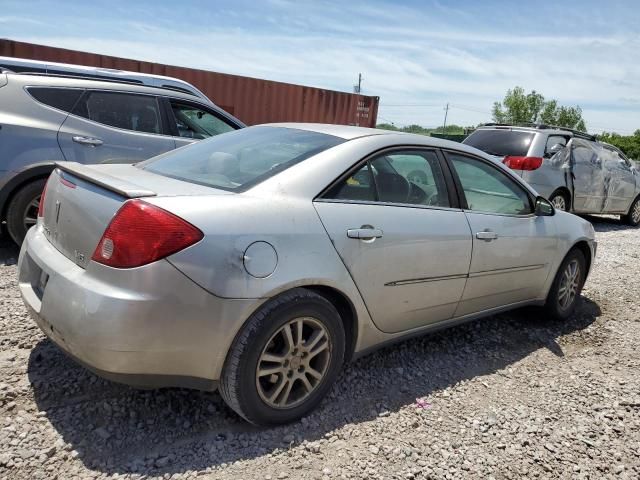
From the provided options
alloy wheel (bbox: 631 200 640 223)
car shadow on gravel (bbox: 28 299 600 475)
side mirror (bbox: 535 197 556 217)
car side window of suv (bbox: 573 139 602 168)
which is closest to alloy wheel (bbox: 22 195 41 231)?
car shadow on gravel (bbox: 28 299 600 475)

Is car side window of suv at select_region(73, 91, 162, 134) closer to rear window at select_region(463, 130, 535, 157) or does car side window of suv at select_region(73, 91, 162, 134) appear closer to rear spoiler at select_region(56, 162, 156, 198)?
rear spoiler at select_region(56, 162, 156, 198)

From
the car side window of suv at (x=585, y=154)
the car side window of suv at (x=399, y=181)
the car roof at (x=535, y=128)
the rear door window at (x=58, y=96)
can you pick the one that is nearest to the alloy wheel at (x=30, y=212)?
the rear door window at (x=58, y=96)

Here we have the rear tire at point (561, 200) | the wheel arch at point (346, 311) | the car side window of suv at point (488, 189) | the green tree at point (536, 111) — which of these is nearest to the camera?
the wheel arch at point (346, 311)

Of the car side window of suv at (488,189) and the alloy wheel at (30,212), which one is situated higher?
the car side window of suv at (488,189)

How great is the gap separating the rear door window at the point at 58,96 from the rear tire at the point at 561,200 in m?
6.97

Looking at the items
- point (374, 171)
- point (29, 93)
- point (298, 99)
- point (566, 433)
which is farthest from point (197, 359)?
point (298, 99)

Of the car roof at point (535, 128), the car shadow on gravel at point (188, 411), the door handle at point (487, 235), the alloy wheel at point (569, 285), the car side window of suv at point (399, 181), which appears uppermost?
the car roof at point (535, 128)

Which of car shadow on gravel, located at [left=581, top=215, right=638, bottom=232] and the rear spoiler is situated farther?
car shadow on gravel, located at [left=581, top=215, right=638, bottom=232]

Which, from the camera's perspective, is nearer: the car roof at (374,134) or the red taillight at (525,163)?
the car roof at (374,134)

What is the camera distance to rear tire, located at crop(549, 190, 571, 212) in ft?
28.1

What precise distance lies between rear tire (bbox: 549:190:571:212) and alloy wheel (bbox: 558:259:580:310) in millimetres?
4257

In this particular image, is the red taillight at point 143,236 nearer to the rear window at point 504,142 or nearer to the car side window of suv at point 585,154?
the rear window at point 504,142

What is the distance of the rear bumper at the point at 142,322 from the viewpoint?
Result: 6.86ft

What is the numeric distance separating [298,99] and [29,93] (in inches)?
366
